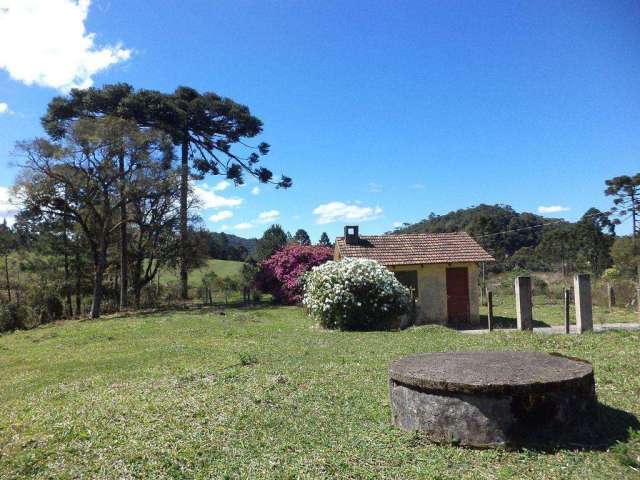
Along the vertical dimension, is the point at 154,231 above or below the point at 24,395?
above

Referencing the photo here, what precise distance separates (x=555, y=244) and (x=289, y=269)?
25.7 meters

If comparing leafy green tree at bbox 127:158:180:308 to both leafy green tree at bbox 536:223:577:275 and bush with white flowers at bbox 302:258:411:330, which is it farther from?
leafy green tree at bbox 536:223:577:275

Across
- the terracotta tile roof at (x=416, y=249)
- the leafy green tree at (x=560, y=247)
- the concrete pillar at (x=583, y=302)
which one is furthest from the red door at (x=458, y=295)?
the leafy green tree at (x=560, y=247)

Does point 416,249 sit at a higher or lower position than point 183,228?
lower

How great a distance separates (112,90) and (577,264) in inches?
1335

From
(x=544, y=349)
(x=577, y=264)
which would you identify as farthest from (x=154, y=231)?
(x=577, y=264)

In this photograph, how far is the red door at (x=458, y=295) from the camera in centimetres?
1852

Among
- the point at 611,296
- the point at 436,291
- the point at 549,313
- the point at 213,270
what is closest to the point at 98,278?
the point at 213,270

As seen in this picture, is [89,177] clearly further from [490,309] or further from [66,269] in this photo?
[490,309]

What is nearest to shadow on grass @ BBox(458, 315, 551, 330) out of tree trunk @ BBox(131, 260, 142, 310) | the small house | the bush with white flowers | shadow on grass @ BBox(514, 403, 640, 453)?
the small house

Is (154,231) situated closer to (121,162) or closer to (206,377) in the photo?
(121,162)

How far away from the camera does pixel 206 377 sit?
24.4 ft

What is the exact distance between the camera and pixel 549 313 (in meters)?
19.3

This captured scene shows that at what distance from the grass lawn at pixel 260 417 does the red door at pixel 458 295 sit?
7963 mm
